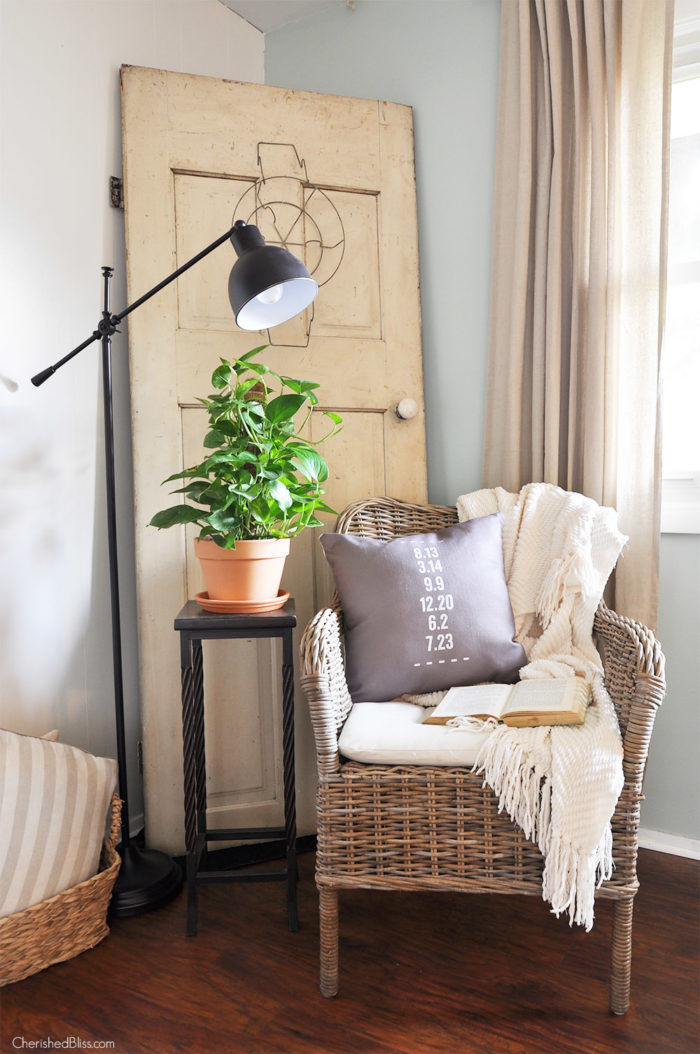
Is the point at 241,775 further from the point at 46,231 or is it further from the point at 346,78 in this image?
the point at 346,78

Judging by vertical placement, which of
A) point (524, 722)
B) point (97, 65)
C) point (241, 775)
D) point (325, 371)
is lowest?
point (241, 775)

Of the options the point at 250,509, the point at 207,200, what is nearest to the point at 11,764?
the point at 250,509

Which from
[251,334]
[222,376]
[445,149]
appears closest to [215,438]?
[222,376]

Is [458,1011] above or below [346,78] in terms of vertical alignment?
below

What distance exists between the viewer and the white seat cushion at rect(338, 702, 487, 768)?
134cm

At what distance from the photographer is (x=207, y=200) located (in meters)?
1.91

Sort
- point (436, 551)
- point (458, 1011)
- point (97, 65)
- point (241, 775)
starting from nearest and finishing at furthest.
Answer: point (458, 1011), point (436, 551), point (97, 65), point (241, 775)

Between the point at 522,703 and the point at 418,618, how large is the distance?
0.97ft

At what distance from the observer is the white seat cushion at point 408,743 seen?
52.7 inches

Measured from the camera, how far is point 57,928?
1448 mm

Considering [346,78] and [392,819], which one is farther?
[346,78]

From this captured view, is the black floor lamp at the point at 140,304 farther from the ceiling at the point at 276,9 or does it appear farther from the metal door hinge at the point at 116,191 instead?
the ceiling at the point at 276,9

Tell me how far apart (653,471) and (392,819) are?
1.00 meters

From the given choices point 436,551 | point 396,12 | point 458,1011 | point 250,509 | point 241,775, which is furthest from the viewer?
point 396,12
